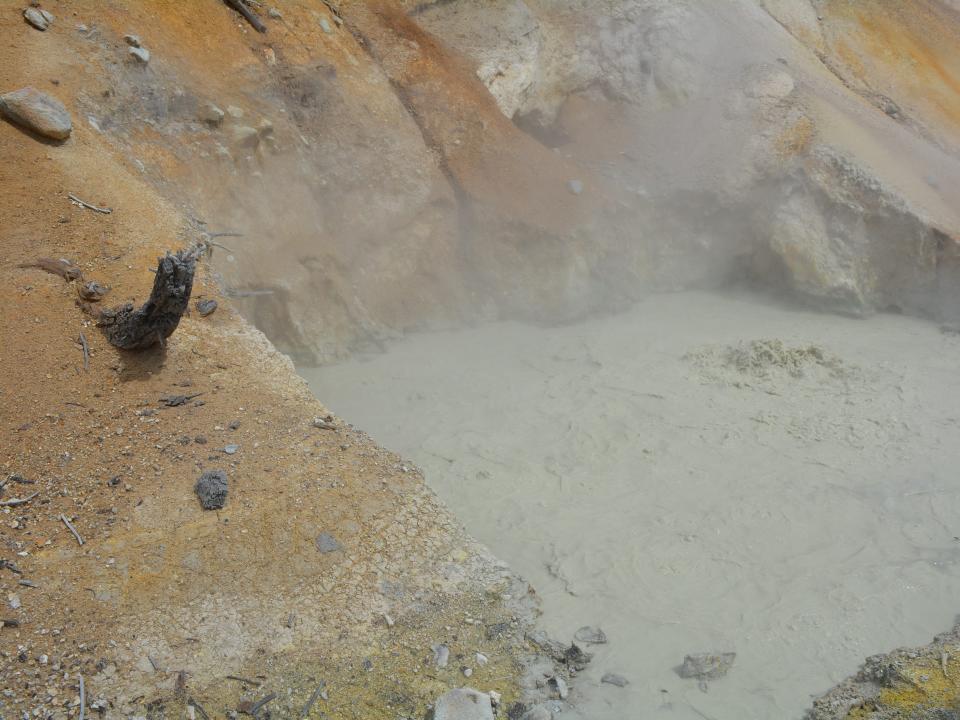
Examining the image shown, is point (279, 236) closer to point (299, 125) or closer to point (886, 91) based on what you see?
point (299, 125)

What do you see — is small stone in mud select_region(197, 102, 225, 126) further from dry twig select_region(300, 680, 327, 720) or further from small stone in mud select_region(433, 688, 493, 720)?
small stone in mud select_region(433, 688, 493, 720)

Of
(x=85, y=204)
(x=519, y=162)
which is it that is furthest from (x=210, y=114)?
(x=519, y=162)

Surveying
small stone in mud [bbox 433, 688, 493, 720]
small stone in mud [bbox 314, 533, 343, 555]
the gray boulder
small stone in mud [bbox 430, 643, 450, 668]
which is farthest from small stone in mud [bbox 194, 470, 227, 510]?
the gray boulder

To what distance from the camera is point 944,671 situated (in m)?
4.33

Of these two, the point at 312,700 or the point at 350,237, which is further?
the point at 350,237

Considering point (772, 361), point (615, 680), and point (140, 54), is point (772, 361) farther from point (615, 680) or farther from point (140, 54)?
point (140, 54)

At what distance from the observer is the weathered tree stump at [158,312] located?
5352 millimetres

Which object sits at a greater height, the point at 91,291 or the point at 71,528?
the point at 91,291

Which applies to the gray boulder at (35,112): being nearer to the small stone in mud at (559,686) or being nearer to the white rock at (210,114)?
the white rock at (210,114)

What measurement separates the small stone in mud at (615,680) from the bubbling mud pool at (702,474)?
39 mm

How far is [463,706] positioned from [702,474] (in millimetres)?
3699

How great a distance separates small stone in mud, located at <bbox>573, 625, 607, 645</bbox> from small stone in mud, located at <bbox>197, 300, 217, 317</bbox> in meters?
3.62

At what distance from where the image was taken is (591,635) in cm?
525

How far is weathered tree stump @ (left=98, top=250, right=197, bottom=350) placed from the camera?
5.35 m
